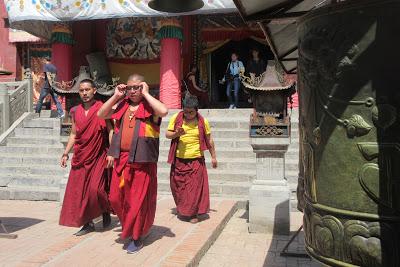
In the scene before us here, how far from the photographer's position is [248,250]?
5.22 metres

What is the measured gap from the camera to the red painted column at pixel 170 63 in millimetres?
12555

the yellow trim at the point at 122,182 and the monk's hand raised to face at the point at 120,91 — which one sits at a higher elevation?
the monk's hand raised to face at the point at 120,91

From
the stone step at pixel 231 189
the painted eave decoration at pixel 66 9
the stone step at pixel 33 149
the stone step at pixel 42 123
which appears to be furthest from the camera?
the painted eave decoration at pixel 66 9

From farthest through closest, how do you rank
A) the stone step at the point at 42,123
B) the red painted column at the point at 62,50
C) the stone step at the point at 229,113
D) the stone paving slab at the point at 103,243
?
the red painted column at the point at 62,50
the stone step at the point at 42,123
the stone step at the point at 229,113
the stone paving slab at the point at 103,243

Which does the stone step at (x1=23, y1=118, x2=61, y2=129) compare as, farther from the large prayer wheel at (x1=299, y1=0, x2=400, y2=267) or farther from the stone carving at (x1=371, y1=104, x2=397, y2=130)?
the stone carving at (x1=371, y1=104, x2=397, y2=130)

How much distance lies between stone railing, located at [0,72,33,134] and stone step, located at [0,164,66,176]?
242 centimetres

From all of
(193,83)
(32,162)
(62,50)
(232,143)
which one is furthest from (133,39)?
(232,143)

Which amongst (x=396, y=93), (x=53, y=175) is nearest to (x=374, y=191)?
(x=396, y=93)

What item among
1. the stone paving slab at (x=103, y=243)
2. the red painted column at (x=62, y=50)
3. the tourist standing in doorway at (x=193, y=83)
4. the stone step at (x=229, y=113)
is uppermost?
the red painted column at (x=62, y=50)

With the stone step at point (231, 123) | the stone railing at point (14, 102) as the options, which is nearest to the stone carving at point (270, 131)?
the stone step at point (231, 123)

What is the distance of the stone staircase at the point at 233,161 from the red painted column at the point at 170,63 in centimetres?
153

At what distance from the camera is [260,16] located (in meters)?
2.58

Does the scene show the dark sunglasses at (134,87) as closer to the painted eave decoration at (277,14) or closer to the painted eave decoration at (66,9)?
the painted eave decoration at (277,14)

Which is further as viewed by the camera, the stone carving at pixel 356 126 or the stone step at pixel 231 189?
the stone step at pixel 231 189
